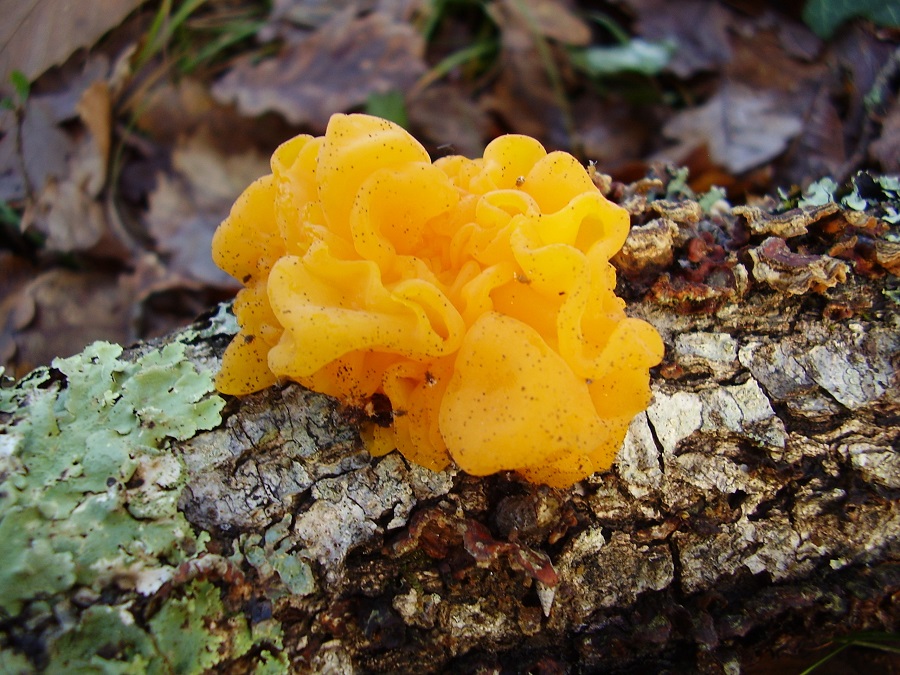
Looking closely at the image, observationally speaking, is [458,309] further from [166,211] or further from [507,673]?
[166,211]

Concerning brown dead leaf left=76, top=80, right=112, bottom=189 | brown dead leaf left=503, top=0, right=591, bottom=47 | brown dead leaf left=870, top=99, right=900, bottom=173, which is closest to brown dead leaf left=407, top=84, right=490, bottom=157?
brown dead leaf left=503, top=0, right=591, bottom=47

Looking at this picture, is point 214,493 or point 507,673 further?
point 507,673

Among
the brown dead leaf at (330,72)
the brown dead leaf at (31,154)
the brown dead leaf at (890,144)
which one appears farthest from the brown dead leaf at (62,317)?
the brown dead leaf at (890,144)

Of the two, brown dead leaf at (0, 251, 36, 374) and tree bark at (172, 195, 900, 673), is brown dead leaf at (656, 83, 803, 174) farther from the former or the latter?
brown dead leaf at (0, 251, 36, 374)

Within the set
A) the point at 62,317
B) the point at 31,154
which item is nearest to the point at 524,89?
the point at 31,154

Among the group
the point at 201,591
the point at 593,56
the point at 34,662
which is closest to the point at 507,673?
the point at 201,591

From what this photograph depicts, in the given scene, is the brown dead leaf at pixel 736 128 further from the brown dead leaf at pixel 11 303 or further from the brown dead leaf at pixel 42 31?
the brown dead leaf at pixel 11 303
